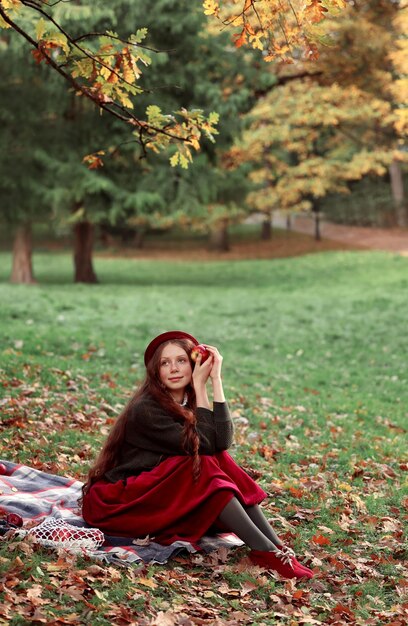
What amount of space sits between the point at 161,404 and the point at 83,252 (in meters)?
19.6

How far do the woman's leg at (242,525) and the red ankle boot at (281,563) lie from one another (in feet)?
0.11

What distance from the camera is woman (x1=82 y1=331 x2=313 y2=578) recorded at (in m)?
4.74

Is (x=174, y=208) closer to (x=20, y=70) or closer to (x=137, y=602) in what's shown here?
(x=20, y=70)

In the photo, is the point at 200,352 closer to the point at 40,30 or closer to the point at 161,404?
the point at 161,404

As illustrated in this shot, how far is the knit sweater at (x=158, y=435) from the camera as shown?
193 inches

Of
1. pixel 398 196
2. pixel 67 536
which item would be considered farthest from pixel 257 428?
pixel 398 196

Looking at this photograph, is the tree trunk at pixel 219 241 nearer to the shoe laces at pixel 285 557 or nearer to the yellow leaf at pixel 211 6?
the yellow leaf at pixel 211 6

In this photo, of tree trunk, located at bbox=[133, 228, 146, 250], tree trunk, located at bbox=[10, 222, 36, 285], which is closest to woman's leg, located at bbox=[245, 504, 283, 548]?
tree trunk, located at bbox=[10, 222, 36, 285]

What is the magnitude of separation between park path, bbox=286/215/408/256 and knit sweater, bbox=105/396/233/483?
26588 mm

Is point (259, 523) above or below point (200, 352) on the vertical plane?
below

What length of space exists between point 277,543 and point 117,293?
52.9 feet

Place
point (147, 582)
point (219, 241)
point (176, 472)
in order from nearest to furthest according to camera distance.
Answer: point (147, 582)
point (176, 472)
point (219, 241)

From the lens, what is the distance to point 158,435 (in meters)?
4.95

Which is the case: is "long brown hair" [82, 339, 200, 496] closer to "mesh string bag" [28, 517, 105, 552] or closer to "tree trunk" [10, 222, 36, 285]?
"mesh string bag" [28, 517, 105, 552]
